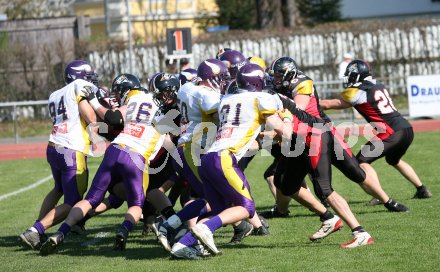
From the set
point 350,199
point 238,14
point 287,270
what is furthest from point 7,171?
point 238,14

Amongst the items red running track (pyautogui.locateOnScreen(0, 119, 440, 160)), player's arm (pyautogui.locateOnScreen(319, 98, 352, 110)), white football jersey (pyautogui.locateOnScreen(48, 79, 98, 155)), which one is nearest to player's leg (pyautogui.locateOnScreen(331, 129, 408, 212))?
player's arm (pyautogui.locateOnScreen(319, 98, 352, 110))

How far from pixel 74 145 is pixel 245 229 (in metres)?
1.83

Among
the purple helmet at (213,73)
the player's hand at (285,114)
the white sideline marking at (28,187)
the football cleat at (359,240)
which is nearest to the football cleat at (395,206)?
the football cleat at (359,240)

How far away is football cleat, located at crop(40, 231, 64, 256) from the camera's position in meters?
8.27

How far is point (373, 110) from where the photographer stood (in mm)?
10586

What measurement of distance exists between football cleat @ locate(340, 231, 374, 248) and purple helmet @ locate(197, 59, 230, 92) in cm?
178

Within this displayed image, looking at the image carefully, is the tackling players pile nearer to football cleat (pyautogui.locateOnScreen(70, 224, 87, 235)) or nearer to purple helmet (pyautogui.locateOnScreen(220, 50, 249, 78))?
purple helmet (pyautogui.locateOnScreen(220, 50, 249, 78))

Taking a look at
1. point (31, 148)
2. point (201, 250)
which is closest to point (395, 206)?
point (201, 250)

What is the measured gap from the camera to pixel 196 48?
88.3ft

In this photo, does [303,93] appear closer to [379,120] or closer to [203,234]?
[379,120]

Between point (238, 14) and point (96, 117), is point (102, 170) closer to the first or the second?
point (96, 117)

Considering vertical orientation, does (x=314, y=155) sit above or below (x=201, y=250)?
above

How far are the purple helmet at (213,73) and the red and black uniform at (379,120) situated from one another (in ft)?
7.75

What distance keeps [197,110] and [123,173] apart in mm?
894
